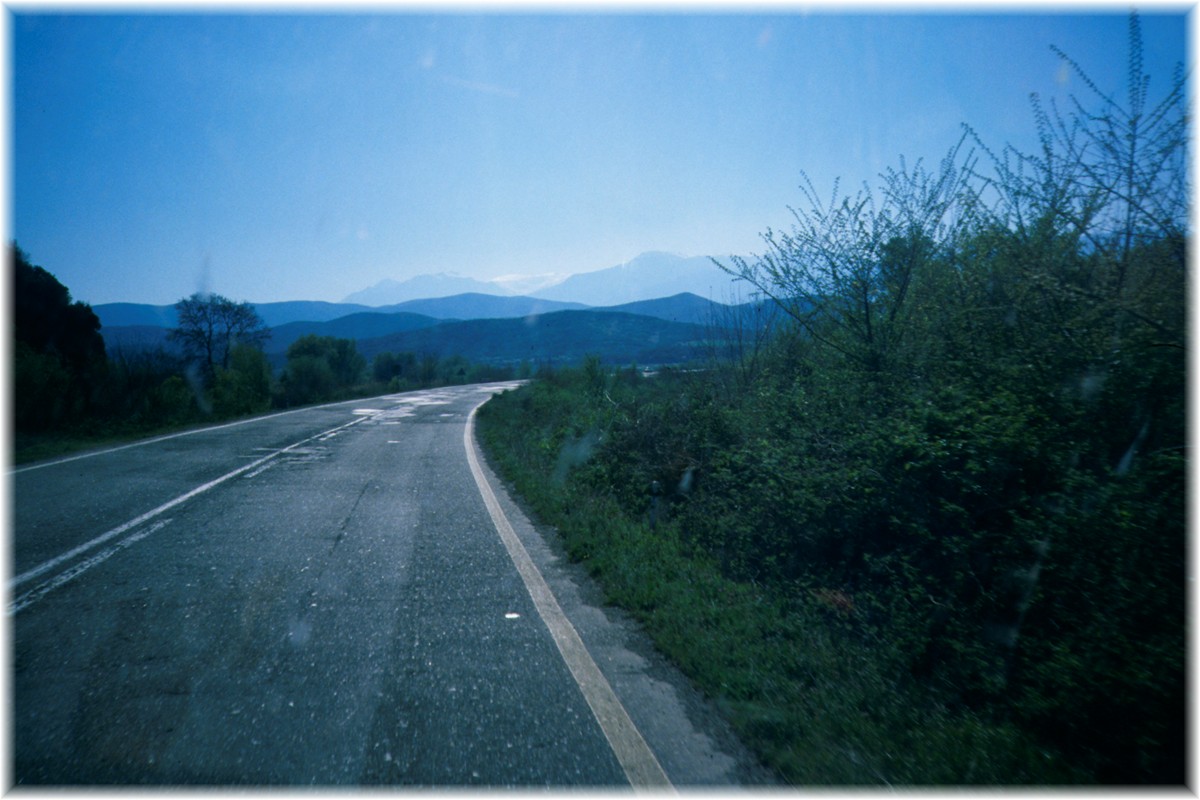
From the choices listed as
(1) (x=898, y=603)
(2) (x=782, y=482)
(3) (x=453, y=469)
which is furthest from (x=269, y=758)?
(3) (x=453, y=469)

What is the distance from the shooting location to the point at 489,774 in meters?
3.07

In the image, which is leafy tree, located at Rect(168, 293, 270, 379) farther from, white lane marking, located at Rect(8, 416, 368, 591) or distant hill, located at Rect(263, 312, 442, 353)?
distant hill, located at Rect(263, 312, 442, 353)

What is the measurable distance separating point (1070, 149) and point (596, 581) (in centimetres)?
510

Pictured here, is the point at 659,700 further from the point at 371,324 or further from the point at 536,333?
the point at 371,324

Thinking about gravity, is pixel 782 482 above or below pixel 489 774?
above

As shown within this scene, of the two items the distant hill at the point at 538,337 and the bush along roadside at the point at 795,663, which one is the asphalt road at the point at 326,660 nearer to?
the bush along roadside at the point at 795,663

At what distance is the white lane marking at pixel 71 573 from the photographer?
5000 mm

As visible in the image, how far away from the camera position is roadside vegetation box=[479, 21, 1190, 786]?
3293 millimetres

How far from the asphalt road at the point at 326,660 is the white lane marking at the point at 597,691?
13mm

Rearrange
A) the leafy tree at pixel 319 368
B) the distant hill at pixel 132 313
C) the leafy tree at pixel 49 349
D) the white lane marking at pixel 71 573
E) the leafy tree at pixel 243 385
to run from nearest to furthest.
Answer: the white lane marking at pixel 71 573 < the leafy tree at pixel 49 349 < the leafy tree at pixel 243 385 < the leafy tree at pixel 319 368 < the distant hill at pixel 132 313

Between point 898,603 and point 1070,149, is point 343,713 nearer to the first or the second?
point 898,603

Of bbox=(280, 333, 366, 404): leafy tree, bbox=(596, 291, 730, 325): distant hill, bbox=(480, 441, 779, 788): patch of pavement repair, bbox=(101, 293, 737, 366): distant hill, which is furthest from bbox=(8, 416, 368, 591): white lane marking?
bbox=(596, 291, 730, 325): distant hill

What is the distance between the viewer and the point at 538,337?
131250 millimetres

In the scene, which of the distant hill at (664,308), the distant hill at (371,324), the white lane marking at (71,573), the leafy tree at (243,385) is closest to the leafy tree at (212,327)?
the leafy tree at (243,385)
